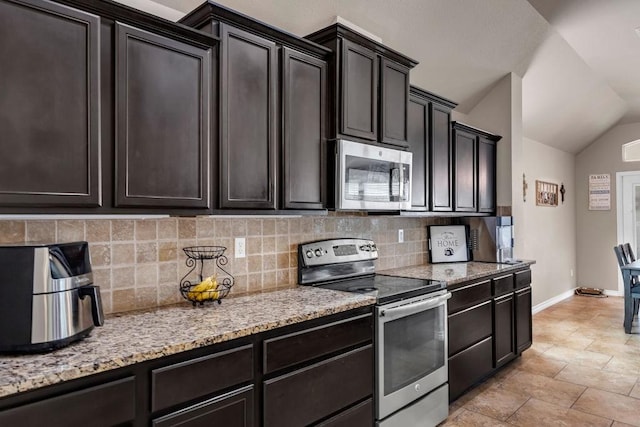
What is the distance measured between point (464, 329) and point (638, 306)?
397cm

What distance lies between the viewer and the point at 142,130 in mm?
1716

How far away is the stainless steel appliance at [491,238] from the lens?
13.0 ft

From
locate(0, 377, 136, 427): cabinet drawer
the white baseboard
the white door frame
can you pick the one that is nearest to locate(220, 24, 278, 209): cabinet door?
locate(0, 377, 136, 427): cabinet drawer

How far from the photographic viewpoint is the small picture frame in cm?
393

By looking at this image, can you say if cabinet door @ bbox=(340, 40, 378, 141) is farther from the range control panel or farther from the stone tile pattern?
the stone tile pattern

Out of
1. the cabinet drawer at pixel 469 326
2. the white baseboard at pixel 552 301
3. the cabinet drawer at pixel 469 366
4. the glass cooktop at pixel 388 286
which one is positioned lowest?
the white baseboard at pixel 552 301

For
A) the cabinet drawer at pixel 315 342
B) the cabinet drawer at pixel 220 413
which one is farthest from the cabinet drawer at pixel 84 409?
the cabinet drawer at pixel 315 342

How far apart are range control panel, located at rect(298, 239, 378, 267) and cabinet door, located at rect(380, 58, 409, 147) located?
754 mm

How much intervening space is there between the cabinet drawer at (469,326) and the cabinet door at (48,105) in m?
2.43

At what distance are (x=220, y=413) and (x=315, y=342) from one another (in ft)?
1.77

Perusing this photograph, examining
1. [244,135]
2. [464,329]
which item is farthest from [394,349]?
[244,135]

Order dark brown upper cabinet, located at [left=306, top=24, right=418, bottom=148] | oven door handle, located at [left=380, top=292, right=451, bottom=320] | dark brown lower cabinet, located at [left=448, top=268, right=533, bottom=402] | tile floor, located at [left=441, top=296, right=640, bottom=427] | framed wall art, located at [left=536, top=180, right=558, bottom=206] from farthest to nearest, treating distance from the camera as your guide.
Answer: framed wall art, located at [left=536, top=180, right=558, bottom=206] < dark brown lower cabinet, located at [left=448, top=268, right=533, bottom=402] < tile floor, located at [left=441, top=296, right=640, bottom=427] < dark brown upper cabinet, located at [left=306, top=24, right=418, bottom=148] < oven door handle, located at [left=380, top=292, right=451, bottom=320]

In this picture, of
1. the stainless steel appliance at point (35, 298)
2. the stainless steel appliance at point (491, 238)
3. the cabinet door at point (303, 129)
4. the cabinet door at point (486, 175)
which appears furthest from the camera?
the cabinet door at point (486, 175)

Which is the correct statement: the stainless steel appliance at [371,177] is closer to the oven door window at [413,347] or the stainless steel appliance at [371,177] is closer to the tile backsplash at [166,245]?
the tile backsplash at [166,245]
